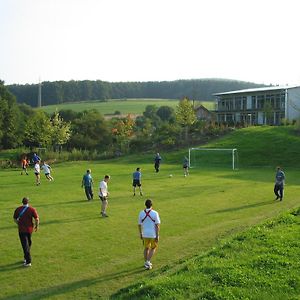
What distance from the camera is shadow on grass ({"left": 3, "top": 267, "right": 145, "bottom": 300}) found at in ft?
34.0

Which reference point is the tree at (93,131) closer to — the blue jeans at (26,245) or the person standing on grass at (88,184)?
the person standing on grass at (88,184)

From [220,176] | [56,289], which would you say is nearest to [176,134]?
[220,176]

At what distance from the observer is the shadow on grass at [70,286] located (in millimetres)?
10359

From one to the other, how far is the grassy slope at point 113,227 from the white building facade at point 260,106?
1512 inches

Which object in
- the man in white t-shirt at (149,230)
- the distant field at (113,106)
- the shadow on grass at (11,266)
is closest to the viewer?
the man in white t-shirt at (149,230)

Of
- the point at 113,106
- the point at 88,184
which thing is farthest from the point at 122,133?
the point at 113,106

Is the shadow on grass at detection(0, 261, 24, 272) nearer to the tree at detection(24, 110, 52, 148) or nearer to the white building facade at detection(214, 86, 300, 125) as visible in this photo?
the tree at detection(24, 110, 52, 148)

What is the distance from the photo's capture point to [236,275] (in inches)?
385

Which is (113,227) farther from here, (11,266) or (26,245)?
(11,266)

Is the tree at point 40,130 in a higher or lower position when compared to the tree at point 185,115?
lower

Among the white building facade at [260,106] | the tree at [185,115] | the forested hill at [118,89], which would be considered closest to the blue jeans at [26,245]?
the tree at [185,115]

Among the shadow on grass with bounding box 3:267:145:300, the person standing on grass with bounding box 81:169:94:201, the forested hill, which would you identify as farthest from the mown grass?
the forested hill

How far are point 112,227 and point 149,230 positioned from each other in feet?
17.9

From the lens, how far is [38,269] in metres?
12.2
